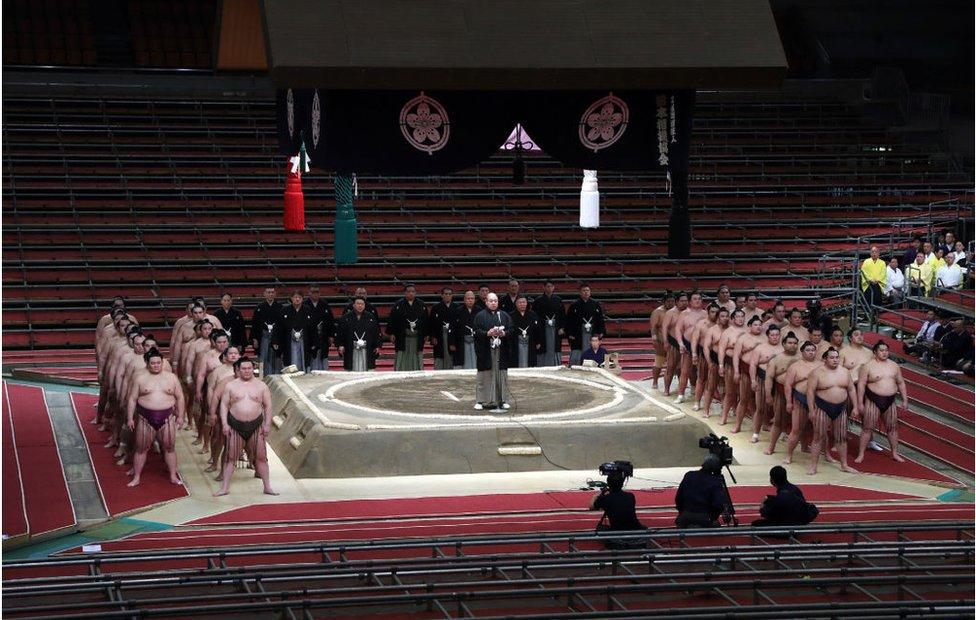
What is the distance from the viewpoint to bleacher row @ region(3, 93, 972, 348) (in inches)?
625

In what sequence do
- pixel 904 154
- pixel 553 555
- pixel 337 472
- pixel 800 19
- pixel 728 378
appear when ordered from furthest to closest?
pixel 800 19, pixel 904 154, pixel 728 378, pixel 337 472, pixel 553 555

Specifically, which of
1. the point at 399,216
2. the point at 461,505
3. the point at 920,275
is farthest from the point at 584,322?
the point at 399,216

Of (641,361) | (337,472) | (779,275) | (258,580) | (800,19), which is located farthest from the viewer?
(800,19)

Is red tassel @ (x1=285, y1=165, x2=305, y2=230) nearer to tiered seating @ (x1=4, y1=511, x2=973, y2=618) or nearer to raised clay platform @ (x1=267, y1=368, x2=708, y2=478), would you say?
raised clay platform @ (x1=267, y1=368, x2=708, y2=478)

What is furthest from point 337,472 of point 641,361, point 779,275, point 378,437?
point 779,275

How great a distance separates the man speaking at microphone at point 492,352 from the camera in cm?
984

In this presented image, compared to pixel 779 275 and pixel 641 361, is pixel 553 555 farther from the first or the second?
pixel 779 275

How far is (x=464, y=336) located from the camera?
493 inches

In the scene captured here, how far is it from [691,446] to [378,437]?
6.93 ft

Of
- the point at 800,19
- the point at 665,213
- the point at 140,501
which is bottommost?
the point at 140,501

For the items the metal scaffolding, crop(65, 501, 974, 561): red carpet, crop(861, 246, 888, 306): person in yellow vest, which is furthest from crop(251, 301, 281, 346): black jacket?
the metal scaffolding

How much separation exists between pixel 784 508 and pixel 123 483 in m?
4.36

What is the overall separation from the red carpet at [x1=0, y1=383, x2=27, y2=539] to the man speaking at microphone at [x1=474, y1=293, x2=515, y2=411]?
123 inches

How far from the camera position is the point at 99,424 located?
1113 centimetres
